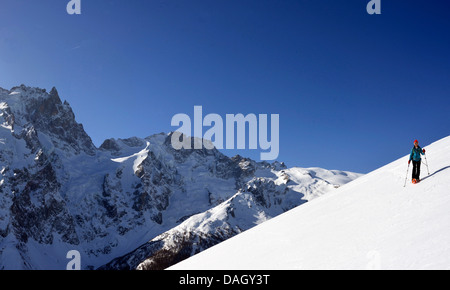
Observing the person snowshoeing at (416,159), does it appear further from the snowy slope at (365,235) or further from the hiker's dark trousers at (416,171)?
the snowy slope at (365,235)

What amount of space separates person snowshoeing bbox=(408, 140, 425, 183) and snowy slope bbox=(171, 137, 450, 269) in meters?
0.38

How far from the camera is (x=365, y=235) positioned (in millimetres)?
9156

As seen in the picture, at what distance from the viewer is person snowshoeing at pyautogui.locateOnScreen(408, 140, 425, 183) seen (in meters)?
13.4

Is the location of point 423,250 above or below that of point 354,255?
above

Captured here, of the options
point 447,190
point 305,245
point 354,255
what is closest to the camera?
point 354,255

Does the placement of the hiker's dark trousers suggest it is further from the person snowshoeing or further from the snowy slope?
the snowy slope

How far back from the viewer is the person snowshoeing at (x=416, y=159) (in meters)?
13.4

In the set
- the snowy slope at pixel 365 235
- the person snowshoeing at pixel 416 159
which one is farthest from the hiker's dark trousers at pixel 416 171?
the snowy slope at pixel 365 235

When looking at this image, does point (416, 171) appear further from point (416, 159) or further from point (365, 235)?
point (365, 235)

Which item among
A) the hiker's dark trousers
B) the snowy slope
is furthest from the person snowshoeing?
the snowy slope
